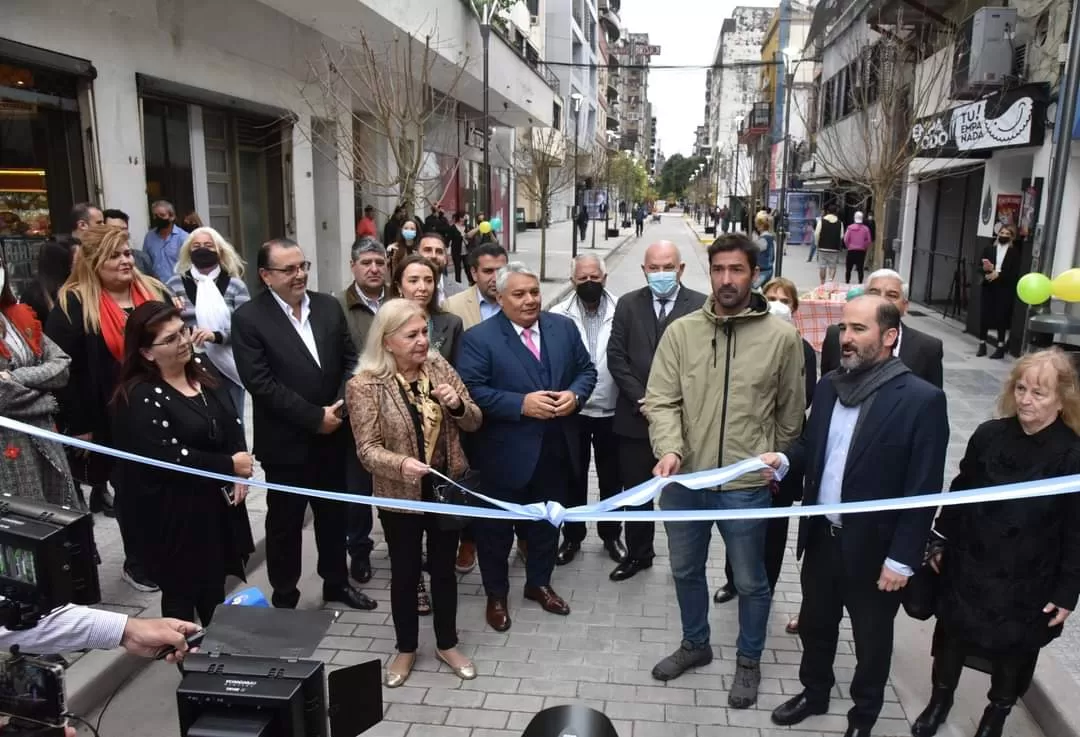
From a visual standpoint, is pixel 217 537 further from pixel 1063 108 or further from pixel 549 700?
pixel 1063 108

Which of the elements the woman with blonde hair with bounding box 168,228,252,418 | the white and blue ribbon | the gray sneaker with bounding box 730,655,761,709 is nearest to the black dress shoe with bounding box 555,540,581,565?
the gray sneaker with bounding box 730,655,761,709

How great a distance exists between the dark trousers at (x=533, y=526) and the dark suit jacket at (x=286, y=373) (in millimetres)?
1018

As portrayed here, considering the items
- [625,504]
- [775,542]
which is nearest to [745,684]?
[775,542]

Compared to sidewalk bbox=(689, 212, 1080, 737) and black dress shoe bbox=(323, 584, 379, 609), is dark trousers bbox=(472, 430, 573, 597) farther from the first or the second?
sidewalk bbox=(689, 212, 1080, 737)

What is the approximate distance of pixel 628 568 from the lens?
541cm

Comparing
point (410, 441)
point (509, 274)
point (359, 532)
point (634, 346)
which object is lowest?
point (359, 532)

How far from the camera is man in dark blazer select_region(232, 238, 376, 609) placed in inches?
169

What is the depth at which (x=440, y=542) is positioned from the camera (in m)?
4.07

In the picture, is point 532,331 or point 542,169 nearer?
point 532,331

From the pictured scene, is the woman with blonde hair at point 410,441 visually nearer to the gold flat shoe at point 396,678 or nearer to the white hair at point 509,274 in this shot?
the gold flat shoe at point 396,678

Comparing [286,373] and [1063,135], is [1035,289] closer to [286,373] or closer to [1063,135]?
[1063,135]

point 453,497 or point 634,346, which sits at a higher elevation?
point 634,346

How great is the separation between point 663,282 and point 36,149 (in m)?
7.61

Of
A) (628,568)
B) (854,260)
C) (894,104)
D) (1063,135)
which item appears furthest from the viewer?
(854,260)
